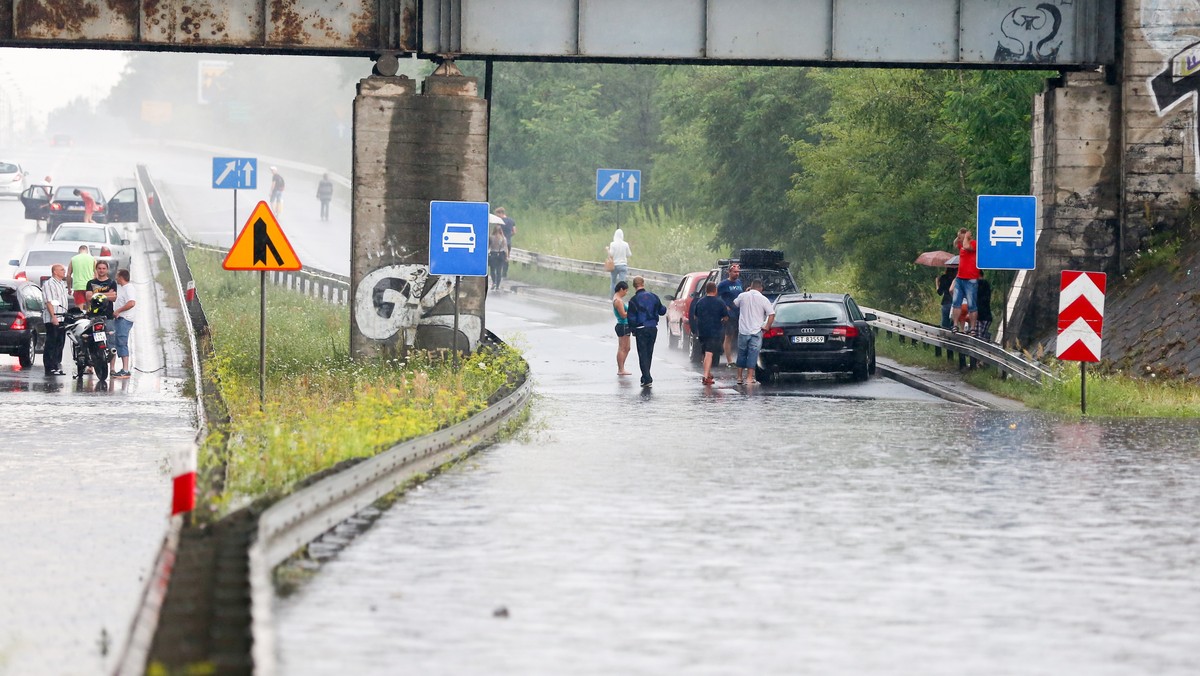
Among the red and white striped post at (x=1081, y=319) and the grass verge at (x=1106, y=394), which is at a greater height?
the red and white striped post at (x=1081, y=319)

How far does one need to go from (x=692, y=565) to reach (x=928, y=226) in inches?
1188

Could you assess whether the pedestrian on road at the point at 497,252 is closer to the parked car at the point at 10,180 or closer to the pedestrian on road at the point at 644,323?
the pedestrian on road at the point at 644,323

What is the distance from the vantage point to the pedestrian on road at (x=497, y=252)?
5184cm

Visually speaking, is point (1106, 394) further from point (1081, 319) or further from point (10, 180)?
point (10, 180)

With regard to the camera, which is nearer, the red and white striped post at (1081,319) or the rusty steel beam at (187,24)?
the red and white striped post at (1081,319)

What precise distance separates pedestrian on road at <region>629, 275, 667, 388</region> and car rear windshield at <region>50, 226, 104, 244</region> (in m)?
23.4

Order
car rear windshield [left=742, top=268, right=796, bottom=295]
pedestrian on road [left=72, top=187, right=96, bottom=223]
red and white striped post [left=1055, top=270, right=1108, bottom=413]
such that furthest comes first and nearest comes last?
pedestrian on road [left=72, top=187, right=96, bottom=223] → car rear windshield [left=742, top=268, right=796, bottom=295] → red and white striped post [left=1055, top=270, right=1108, bottom=413]

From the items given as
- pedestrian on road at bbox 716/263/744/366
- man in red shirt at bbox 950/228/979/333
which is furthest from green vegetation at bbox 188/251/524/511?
man in red shirt at bbox 950/228/979/333

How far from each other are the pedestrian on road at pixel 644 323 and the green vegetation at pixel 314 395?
2.15 m

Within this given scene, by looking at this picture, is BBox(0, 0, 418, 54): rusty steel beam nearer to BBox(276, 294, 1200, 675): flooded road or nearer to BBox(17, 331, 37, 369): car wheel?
BBox(17, 331, 37, 369): car wheel

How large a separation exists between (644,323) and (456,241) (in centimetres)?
407

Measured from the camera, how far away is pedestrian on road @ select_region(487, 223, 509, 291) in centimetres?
5184

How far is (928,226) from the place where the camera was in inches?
1608

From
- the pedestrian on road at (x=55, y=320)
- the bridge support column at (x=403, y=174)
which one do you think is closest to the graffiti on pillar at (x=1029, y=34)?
the bridge support column at (x=403, y=174)
